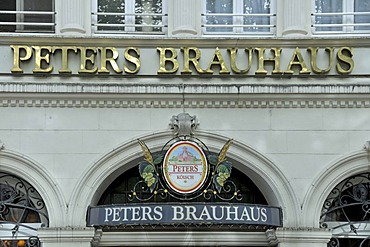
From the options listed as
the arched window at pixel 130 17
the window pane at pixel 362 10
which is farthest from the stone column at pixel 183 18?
the window pane at pixel 362 10

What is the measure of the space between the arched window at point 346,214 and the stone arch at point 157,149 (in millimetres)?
810

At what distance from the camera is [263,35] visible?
17328mm

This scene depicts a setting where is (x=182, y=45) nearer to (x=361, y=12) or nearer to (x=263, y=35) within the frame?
(x=263, y=35)

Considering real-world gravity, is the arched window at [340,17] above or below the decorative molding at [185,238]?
above

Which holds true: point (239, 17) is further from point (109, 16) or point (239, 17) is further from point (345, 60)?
point (109, 16)

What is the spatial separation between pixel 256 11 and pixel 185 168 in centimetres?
302

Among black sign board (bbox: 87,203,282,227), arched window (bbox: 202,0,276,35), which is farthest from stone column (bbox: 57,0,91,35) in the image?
black sign board (bbox: 87,203,282,227)

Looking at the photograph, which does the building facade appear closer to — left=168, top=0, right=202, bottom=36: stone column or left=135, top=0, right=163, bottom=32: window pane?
left=168, top=0, right=202, bottom=36: stone column

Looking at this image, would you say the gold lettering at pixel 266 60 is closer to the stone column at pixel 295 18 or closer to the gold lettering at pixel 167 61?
the stone column at pixel 295 18

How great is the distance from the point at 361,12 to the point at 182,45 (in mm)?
3036

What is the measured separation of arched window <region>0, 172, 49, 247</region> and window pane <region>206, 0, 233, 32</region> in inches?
157

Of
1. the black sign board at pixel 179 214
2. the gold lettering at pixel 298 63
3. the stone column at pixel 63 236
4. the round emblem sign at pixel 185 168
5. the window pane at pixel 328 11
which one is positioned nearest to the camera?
the black sign board at pixel 179 214

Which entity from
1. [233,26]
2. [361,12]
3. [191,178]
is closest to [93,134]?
[191,178]

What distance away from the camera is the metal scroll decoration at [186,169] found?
16.5m
